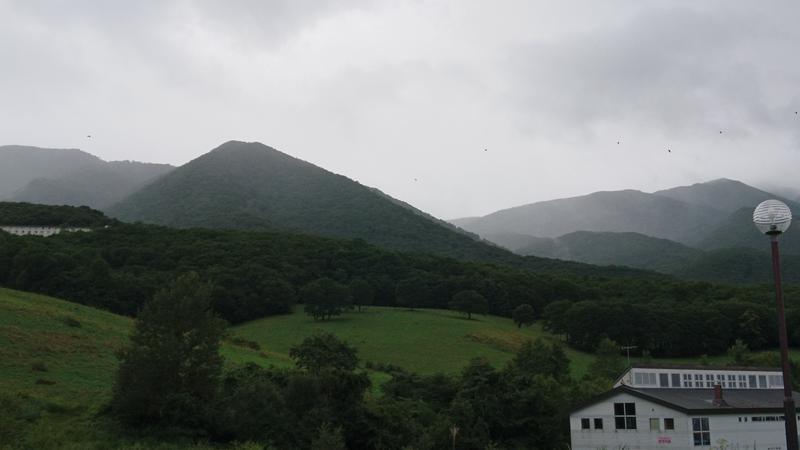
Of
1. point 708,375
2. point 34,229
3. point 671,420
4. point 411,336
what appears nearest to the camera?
point 671,420

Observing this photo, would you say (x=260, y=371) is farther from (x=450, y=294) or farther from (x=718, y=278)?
(x=718, y=278)

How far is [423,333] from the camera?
279 feet

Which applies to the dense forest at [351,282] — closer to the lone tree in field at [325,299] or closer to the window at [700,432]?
the lone tree in field at [325,299]

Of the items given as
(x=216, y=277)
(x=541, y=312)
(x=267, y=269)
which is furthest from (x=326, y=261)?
(x=541, y=312)

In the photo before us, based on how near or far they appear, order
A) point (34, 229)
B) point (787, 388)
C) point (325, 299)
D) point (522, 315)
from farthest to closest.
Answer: point (34, 229) → point (522, 315) → point (325, 299) → point (787, 388)

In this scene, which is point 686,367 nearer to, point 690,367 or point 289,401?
point 690,367

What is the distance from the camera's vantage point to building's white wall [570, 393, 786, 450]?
3909 centimetres

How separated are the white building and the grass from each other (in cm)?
2445

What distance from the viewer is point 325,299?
9225 centimetres

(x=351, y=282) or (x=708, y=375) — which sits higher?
(x=351, y=282)

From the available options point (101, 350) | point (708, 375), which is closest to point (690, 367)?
point (708, 375)

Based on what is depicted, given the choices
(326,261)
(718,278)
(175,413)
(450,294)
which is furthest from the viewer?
(718,278)

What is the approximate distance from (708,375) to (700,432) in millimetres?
10273

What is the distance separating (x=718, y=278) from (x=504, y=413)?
176 m
